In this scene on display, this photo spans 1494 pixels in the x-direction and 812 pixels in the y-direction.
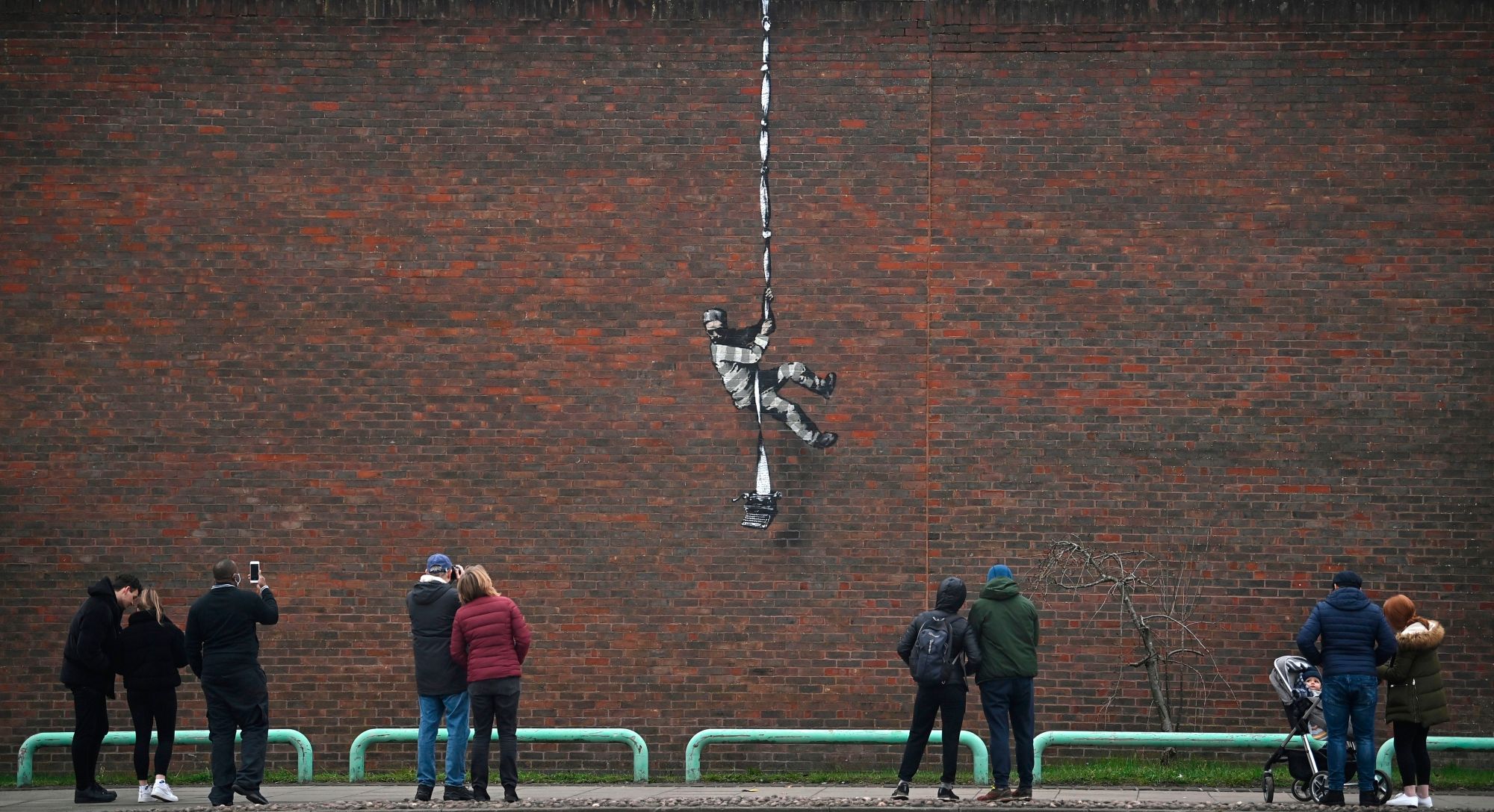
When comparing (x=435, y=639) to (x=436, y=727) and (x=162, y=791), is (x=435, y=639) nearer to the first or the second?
(x=436, y=727)

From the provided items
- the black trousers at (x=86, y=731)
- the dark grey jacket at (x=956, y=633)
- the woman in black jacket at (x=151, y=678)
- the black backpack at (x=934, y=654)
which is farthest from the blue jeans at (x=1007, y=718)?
the black trousers at (x=86, y=731)

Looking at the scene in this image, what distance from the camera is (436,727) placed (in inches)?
416

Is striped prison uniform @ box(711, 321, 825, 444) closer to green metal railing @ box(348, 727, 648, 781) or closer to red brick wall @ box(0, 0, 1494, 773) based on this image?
red brick wall @ box(0, 0, 1494, 773)

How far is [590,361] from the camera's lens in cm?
1326

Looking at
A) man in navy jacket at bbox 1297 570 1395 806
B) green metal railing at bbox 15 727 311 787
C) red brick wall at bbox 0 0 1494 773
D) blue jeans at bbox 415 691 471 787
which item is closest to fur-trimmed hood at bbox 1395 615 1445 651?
man in navy jacket at bbox 1297 570 1395 806

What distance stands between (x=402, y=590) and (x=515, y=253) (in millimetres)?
3049

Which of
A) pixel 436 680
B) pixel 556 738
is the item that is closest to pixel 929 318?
pixel 556 738

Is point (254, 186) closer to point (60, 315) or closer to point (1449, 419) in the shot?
point (60, 315)

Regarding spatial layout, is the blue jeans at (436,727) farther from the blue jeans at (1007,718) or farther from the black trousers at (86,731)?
the blue jeans at (1007,718)

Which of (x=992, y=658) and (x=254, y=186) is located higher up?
(x=254, y=186)

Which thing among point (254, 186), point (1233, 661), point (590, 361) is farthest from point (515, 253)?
point (1233, 661)

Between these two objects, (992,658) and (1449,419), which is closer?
(992,658)

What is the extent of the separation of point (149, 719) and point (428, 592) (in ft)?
8.10

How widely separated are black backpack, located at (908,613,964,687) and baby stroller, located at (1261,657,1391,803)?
2.36 metres
